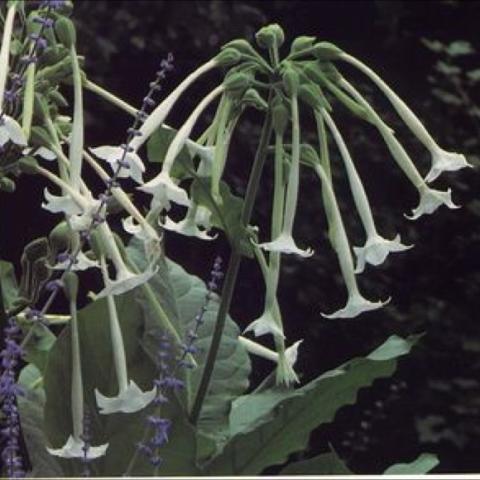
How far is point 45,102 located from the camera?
32.4 inches

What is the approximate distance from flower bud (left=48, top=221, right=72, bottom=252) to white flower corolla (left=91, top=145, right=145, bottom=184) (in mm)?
46

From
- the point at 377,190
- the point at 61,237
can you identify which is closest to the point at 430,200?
the point at 61,237

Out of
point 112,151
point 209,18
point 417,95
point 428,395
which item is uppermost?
point 112,151

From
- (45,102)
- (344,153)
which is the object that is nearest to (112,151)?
(45,102)

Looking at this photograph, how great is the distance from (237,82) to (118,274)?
0.45 ft

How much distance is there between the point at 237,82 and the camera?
0.83 metres

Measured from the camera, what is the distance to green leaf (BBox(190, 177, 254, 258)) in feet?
2.76

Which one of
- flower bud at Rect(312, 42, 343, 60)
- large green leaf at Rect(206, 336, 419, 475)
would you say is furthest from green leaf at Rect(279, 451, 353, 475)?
flower bud at Rect(312, 42, 343, 60)

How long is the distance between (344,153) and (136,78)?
1.98m

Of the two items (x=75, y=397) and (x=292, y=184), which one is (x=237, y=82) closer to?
(x=292, y=184)

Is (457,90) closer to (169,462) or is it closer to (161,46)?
(161,46)

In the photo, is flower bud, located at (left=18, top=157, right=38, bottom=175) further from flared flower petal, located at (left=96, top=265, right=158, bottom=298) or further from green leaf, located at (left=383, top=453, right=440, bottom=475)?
green leaf, located at (left=383, top=453, right=440, bottom=475)

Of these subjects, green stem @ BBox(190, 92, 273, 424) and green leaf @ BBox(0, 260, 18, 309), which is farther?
green leaf @ BBox(0, 260, 18, 309)

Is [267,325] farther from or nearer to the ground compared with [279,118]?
nearer to the ground
